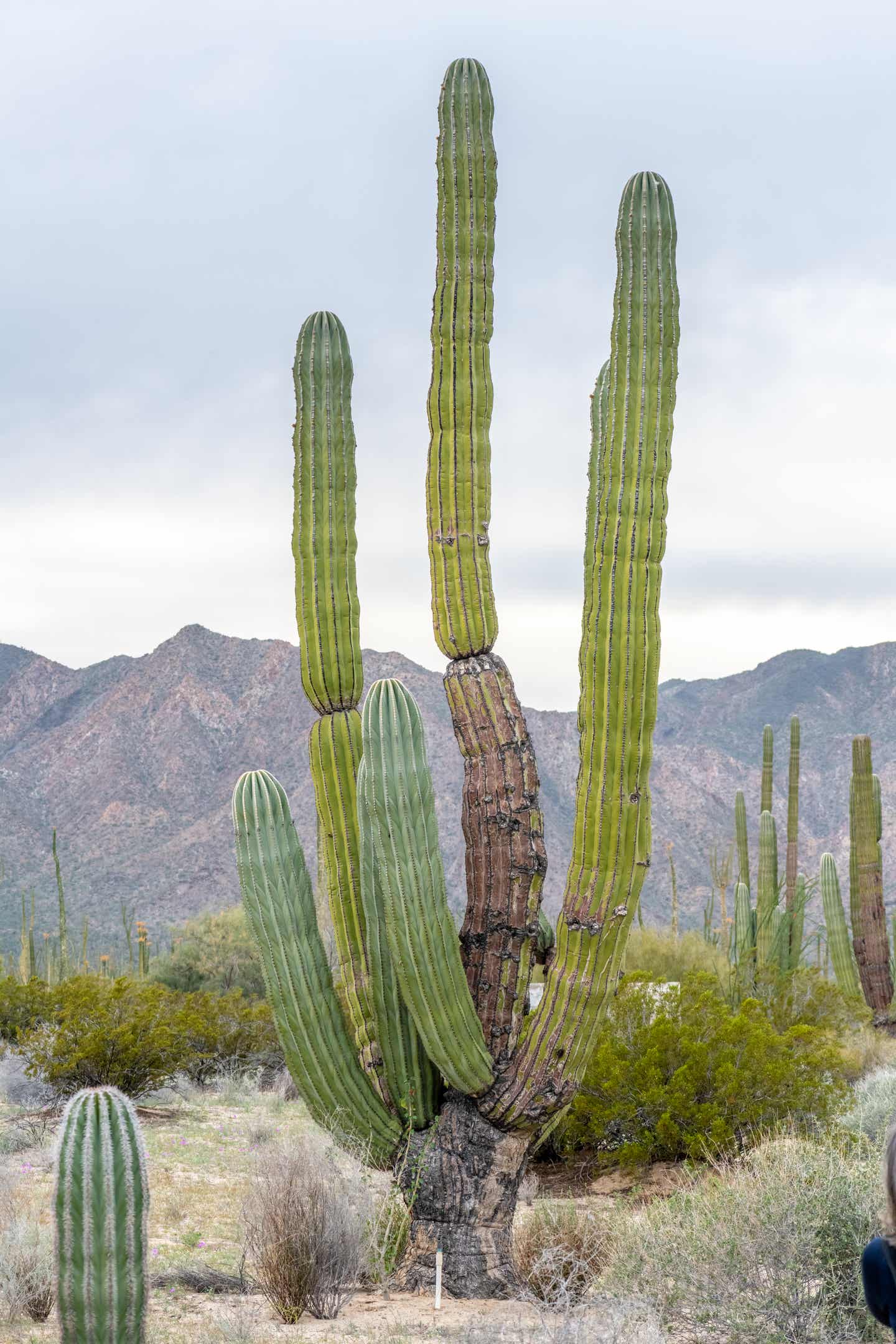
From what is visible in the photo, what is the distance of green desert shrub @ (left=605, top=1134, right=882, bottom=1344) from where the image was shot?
5.88 m

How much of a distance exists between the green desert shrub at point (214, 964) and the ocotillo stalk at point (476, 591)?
1739 cm

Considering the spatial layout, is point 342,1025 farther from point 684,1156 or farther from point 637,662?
point 684,1156

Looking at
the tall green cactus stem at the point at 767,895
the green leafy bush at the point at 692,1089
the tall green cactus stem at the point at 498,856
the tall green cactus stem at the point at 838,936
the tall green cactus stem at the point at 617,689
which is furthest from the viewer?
the tall green cactus stem at the point at 838,936

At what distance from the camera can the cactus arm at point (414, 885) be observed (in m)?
6.75

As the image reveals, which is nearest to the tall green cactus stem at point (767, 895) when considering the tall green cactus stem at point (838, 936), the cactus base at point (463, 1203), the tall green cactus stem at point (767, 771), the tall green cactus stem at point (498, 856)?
the tall green cactus stem at point (767, 771)

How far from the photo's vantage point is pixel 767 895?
20.5 m

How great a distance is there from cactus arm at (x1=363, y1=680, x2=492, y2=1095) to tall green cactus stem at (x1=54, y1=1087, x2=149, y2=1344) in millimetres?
2113

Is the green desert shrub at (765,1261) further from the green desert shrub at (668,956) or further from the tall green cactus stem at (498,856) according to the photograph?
the green desert shrub at (668,956)

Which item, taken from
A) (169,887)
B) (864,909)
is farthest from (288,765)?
(864,909)

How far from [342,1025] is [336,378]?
12.5 feet

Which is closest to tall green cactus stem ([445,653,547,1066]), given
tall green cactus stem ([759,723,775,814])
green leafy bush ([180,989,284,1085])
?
green leafy bush ([180,989,284,1085])

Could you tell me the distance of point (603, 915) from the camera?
279 inches

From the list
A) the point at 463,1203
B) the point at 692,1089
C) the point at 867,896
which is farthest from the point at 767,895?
the point at 463,1203

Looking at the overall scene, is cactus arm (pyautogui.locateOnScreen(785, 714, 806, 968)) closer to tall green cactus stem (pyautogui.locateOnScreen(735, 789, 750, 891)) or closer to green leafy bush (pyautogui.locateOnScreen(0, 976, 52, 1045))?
tall green cactus stem (pyautogui.locateOnScreen(735, 789, 750, 891))
